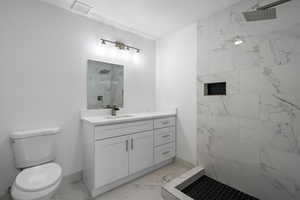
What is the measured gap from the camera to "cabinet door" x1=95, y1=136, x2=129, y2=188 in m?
1.68

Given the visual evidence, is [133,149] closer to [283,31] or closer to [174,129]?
[174,129]

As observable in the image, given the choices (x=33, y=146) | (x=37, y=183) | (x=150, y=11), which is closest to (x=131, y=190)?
(x=37, y=183)

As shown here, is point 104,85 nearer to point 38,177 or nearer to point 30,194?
point 38,177

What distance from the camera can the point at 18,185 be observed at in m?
1.23

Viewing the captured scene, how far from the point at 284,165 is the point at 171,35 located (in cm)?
254

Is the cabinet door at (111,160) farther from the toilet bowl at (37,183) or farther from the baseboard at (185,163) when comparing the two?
the baseboard at (185,163)

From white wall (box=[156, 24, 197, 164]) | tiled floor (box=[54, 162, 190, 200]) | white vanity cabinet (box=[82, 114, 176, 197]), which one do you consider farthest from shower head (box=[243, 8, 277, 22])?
tiled floor (box=[54, 162, 190, 200])

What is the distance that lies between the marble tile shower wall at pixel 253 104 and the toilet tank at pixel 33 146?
211 centimetres

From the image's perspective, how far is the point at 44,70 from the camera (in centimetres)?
179

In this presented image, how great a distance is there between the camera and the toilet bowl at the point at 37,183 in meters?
1.18

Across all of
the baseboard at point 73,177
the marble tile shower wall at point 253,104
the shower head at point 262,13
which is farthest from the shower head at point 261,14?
the baseboard at point 73,177

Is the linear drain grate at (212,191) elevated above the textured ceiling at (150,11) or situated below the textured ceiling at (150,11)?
below

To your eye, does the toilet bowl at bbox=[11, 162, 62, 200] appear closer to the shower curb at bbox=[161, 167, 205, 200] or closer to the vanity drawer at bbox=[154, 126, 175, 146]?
the shower curb at bbox=[161, 167, 205, 200]

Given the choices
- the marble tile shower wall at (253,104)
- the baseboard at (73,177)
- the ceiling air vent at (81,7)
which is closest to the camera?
the marble tile shower wall at (253,104)
